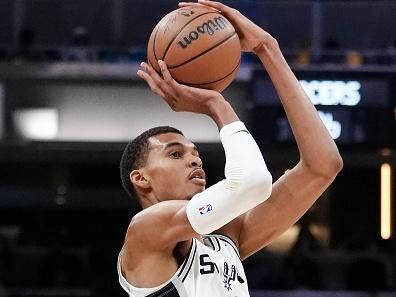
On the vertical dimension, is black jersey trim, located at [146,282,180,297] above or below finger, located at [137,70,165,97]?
below

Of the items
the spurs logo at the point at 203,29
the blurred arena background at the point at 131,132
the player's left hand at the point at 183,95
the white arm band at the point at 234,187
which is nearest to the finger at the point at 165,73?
the player's left hand at the point at 183,95

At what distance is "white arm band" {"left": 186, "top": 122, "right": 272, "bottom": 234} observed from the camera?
2785 millimetres

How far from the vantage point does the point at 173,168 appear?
311cm

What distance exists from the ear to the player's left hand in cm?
32

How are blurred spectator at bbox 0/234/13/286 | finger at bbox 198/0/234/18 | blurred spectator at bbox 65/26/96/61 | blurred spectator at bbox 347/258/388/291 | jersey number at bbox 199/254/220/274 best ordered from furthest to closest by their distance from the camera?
blurred spectator at bbox 0/234/13/286 < blurred spectator at bbox 347/258/388/291 < blurred spectator at bbox 65/26/96/61 < finger at bbox 198/0/234/18 < jersey number at bbox 199/254/220/274

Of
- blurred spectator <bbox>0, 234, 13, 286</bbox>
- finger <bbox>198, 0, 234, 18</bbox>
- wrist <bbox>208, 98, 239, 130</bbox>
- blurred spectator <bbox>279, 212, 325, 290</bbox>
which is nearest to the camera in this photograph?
wrist <bbox>208, 98, 239, 130</bbox>

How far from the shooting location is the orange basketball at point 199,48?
3.03m

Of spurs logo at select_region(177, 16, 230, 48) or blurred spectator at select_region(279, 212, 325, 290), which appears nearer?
spurs logo at select_region(177, 16, 230, 48)

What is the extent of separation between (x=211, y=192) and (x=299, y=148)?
1.50 feet

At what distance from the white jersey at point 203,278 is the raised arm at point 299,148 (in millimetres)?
240

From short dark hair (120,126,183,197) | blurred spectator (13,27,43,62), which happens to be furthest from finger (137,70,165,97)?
blurred spectator (13,27,43,62)

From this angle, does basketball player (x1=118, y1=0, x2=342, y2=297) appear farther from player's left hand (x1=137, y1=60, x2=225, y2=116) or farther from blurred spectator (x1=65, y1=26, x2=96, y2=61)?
blurred spectator (x1=65, y1=26, x2=96, y2=61)

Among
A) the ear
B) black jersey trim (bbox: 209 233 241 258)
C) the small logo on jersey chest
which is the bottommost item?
black jersey trim (bbox: 209 233 241 258)

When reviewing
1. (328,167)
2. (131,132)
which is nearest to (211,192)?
(328,167)
